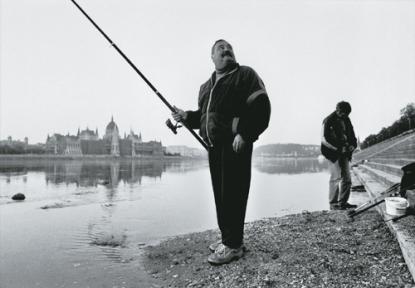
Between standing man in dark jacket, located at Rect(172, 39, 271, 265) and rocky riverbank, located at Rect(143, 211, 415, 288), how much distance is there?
325 mm

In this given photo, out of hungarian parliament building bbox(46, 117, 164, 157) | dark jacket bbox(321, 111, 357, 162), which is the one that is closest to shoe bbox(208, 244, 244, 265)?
dark jacket bbox(321, 111, 357, 162)

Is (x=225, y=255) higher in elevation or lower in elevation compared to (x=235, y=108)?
lower

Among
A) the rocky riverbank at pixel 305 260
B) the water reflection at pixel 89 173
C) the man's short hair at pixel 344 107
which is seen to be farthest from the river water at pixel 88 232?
the water reflection at pixel 89 173

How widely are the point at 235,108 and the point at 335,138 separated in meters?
3.53

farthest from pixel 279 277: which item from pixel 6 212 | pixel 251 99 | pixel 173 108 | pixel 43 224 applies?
pixel 6 212

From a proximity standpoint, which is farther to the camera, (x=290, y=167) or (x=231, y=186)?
(x=290, y=167)

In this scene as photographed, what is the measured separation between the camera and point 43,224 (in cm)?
870

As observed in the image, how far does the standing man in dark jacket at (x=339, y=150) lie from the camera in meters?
6.09

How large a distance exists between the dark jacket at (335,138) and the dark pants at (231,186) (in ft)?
10.7

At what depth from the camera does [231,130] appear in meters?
3.41

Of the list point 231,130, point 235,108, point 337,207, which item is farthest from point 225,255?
point 337,207

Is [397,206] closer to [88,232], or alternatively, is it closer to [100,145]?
[88,232]

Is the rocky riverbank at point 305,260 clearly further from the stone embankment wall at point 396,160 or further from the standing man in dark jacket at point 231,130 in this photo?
the stone embankment wall at point 396,160

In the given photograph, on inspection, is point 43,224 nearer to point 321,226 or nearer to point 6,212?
point 6,212
